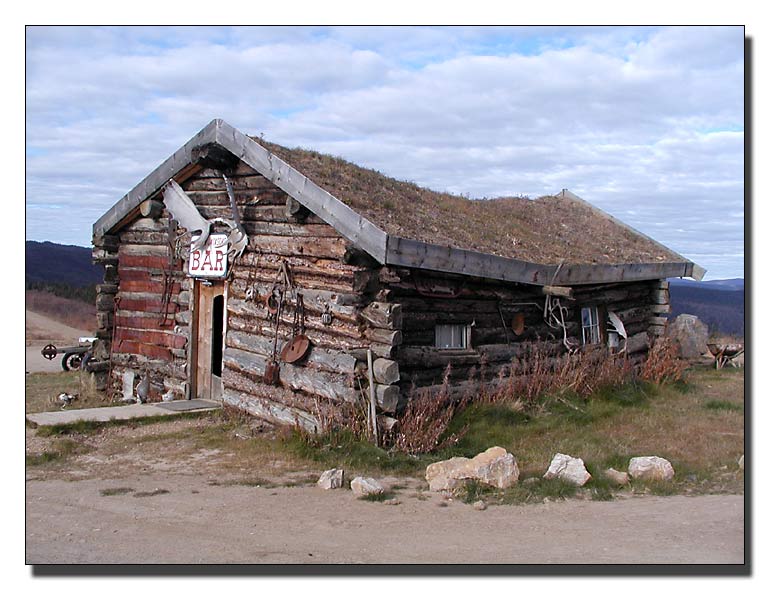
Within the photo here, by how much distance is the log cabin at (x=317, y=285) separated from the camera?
376 inches

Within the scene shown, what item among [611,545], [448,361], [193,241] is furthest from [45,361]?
[611,545]

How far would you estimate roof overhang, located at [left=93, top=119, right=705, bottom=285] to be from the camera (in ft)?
30.1

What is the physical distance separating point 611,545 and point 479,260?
4.77 m

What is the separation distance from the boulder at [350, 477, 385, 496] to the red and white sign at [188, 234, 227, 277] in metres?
5.26

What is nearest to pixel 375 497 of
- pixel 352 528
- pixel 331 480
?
pixel 331 480

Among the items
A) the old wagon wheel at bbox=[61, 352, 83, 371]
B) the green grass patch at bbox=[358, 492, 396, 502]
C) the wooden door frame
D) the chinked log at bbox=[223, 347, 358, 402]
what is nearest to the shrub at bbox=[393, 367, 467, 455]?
the chinked log at bbox=[223, 347, 358, 402]

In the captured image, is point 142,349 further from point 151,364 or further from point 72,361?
point 72,361

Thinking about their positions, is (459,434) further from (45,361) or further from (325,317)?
(45,361)

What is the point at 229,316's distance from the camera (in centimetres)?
1184

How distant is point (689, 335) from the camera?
19.4 meters

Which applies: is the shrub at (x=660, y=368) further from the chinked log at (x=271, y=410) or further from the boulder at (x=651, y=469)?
the chinked log at (x=271, y=410)

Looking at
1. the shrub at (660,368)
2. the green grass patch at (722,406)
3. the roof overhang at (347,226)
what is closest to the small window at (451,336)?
the roof overhang at (347,226)

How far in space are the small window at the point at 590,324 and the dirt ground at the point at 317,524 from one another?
6187mm

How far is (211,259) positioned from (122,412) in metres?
2.69
